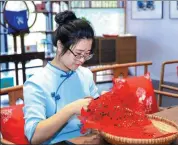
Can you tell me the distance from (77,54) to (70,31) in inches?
4.0

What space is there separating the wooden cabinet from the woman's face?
11.8 feet

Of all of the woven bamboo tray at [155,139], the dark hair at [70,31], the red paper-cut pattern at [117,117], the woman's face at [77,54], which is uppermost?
the dark hair at [70,31]

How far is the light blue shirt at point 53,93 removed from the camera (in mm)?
1153

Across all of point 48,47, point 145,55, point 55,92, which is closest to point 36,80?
point 55,92

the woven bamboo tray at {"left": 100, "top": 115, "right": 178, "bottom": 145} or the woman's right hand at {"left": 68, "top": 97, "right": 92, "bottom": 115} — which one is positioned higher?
the woman's right hand at {"left": 68, "top": 97, "right": 92, "bottom": 115}

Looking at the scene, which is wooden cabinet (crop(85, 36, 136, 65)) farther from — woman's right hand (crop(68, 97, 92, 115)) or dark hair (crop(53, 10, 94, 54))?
woman's right hand (crop(68, 97, 92, 115))

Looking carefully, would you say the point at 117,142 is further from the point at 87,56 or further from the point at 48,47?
the point at 48,47

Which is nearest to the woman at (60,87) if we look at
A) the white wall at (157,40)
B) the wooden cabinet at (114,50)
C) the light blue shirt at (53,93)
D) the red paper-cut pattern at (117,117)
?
the light blue shirt at (53,93)

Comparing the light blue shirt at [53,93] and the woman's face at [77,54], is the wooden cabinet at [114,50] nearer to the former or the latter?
the light blue shirt at [53,93]

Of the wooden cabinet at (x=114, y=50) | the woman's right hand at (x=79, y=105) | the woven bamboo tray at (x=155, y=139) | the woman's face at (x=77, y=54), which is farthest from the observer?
the wooden cabinet at (x=114, y=50)

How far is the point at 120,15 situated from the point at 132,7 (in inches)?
10.4

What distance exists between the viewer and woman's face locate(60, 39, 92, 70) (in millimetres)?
1268

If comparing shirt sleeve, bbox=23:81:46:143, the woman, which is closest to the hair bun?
the woman

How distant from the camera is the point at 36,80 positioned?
1.23 metres
